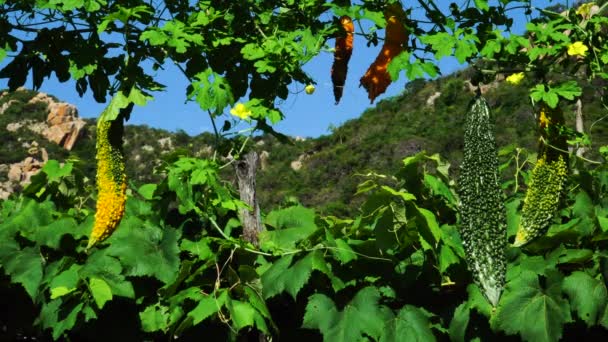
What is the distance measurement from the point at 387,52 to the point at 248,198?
1119mm

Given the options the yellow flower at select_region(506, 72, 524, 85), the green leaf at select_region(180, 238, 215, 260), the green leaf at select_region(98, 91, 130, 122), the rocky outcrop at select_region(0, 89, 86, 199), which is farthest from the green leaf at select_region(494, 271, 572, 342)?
the rocky outcrop at select_region(0, 89, 86, 199)

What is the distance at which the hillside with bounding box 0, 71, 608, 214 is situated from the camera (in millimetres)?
36062

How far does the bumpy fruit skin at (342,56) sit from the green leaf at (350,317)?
120cm

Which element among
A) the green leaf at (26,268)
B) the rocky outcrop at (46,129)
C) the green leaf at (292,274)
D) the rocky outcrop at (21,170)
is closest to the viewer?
the green leaf at (292,274)

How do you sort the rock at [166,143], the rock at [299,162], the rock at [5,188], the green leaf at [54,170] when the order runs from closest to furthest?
the green leaf at [54,170]
the rock at [5,188]
the rock at [299,162]
the rock at [166,143]

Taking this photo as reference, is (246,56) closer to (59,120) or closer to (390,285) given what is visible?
(390,285)

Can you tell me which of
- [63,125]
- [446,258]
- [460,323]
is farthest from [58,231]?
[63,125]

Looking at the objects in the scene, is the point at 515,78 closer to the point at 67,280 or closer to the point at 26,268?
the point at 67,280

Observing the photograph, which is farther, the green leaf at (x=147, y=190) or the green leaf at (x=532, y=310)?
the green leaf at (x=147, y=190)

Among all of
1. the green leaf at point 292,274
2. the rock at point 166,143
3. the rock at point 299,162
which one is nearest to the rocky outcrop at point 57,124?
the rock at point 166,143

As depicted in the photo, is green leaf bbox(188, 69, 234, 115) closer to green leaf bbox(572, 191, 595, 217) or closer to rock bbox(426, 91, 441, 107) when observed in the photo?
green leaf bbox(572, 191, 595, 217)

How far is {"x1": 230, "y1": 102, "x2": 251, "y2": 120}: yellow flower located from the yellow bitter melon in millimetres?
1507

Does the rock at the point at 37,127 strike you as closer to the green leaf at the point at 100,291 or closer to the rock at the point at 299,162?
the rock at the point at 299,162

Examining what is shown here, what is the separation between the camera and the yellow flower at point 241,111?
4254mm
